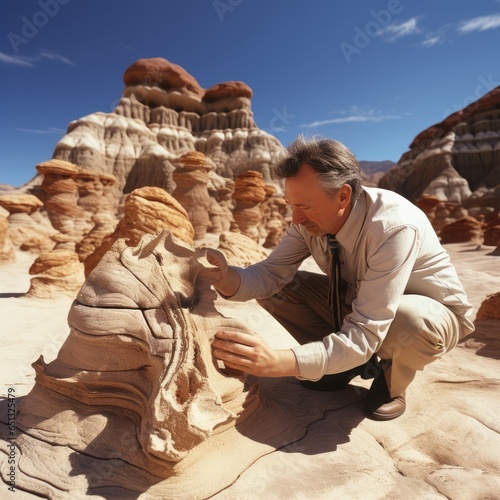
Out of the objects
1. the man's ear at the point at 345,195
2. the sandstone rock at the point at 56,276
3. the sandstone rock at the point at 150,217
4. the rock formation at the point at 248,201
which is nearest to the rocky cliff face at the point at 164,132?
the rock formation at the point at 248,201

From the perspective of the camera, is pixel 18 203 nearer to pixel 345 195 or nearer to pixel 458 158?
pixel 345 195

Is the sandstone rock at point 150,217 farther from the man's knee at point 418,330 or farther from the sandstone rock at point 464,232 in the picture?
the sandstone rock at point 464,232

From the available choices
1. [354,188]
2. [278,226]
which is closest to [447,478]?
[354,188]

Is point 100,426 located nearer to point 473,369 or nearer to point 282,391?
point 282,391

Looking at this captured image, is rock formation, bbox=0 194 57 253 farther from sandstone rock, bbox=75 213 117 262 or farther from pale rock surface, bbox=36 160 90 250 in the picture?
sandstone rock, bbox=75 213 117 262

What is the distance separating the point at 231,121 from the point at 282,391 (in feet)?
100

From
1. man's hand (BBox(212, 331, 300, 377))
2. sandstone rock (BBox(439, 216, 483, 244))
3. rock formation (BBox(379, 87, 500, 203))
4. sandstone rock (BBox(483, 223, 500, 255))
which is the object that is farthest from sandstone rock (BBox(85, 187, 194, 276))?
rock formation (BBox(379, 87, 500, 203))

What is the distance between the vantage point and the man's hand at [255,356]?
1.33 meters

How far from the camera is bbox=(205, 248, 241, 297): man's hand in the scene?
1843mm

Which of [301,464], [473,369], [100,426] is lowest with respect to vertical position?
[473,369]

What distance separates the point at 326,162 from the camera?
1.55 m

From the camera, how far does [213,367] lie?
144 cm

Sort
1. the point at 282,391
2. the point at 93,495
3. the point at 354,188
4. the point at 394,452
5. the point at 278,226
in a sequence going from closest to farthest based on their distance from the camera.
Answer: the point at 93,495 < the point at 394,452 < the point at 354,188 < the point at 282,391 < the point at 278,226

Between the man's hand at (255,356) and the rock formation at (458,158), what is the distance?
104 ft
